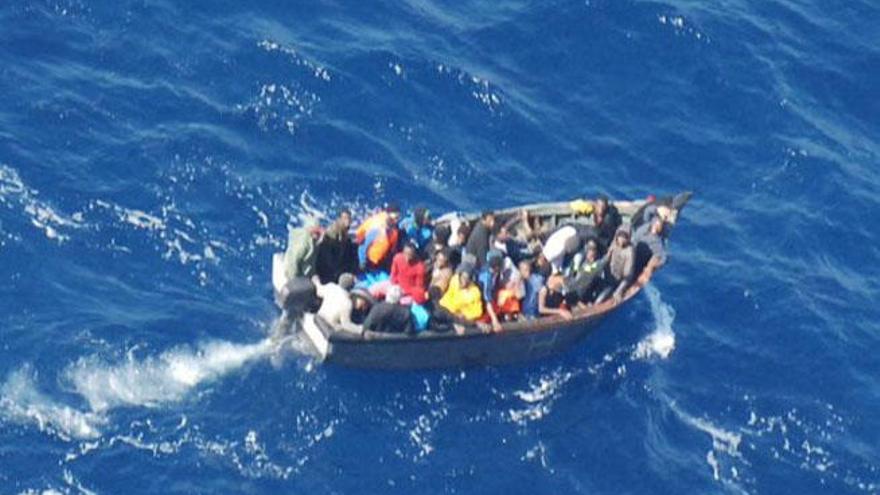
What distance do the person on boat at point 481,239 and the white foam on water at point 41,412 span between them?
1037 centimetres

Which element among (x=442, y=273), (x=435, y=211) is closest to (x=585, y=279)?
(x=442, y=273)

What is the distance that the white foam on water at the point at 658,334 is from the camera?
1882 inches

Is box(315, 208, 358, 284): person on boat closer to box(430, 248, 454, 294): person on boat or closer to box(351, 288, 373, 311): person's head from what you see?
box(351, 288, 373, 311): person's head

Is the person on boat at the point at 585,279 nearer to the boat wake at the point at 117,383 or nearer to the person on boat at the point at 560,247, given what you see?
the person on boat at the point at 560,247

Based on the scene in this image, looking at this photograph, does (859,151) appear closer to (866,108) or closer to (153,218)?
(866,108)

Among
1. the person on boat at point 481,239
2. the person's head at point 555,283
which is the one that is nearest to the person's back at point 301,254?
the person on boat at point 481,239

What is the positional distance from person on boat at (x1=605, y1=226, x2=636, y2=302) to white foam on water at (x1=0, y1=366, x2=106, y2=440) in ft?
44.5

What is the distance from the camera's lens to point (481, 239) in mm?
46250

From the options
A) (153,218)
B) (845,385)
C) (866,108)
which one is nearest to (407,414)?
(153,218)

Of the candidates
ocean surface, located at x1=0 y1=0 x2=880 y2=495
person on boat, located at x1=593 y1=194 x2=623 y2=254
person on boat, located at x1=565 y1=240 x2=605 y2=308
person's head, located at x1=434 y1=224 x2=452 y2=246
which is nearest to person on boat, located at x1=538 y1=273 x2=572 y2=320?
person on boat, located at x1=565 y1=240 x2=605 y2=308

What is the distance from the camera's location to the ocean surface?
43.1 metres

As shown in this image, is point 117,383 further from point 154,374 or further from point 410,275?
point 410,275

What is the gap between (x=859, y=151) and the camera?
183 feet

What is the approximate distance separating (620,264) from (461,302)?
473cm
